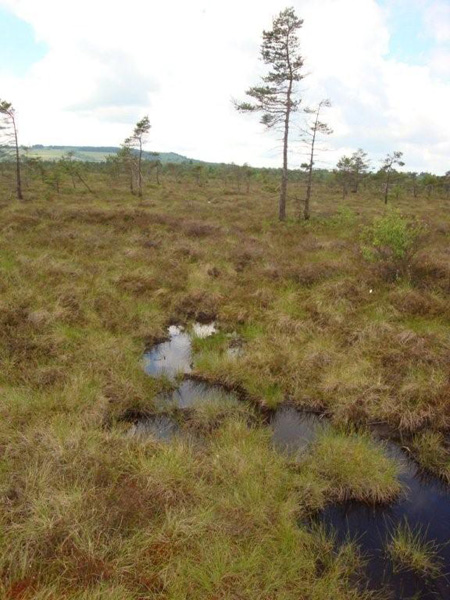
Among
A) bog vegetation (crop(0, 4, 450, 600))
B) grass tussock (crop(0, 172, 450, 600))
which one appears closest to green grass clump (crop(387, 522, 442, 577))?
bog vegetation (crop(0, 4, 450, 600))

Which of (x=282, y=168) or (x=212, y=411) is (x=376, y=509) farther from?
(x=282, y=168)

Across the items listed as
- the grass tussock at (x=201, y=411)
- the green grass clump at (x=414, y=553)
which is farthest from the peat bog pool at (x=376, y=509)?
the grass tussock at (x=201, y=411)

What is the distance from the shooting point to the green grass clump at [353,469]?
480cm

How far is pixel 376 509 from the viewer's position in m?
4.70

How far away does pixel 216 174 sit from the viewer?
6981cm

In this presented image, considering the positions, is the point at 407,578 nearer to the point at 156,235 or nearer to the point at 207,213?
the point at 156,235

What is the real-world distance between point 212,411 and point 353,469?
2.40 meters

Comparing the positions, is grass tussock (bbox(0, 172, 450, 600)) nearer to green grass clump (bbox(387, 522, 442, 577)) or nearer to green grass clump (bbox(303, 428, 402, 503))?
green grass clump (bbox(303, 428, 402, 503))

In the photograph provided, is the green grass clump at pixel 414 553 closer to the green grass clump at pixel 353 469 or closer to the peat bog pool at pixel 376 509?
the peat bog pool at pixel 376 509

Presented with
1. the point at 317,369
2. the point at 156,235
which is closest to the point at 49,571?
the point at 317,369

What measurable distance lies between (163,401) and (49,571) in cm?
340

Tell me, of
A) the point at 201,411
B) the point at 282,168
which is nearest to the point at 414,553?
the point at 201,411

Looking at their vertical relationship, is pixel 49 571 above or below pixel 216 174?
below

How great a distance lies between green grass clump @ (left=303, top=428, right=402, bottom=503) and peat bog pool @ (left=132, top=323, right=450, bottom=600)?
14 cm
